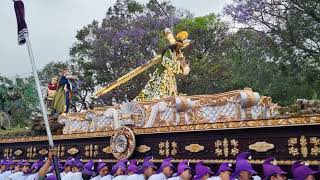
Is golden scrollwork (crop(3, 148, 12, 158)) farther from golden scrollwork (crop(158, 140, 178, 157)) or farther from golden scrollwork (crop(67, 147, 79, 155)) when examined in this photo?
golden scrollwork (crop(158, 140, 178, 157))

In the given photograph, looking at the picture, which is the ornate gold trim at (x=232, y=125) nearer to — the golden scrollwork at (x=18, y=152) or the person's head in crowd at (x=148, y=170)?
the person's head in crowd at (x=148, y=170)

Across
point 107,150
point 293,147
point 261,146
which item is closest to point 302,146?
point 293,147

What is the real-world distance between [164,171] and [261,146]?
162 cm

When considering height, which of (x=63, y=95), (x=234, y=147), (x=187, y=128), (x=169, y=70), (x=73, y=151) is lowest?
(x=73, y=151)

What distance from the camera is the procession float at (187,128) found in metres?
6.88

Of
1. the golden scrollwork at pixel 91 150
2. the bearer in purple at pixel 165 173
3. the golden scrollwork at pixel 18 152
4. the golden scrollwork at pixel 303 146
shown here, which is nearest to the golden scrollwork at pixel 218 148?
the bearer in purple at pixel 165 173

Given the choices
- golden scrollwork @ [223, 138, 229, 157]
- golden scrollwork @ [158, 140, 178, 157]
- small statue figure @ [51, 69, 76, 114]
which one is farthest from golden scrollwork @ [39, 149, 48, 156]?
golden scrollwork @ [223, 138, 229, 157]

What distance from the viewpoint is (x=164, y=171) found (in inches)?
303

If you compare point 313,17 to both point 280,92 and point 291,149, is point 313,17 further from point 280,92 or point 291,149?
point 291,149

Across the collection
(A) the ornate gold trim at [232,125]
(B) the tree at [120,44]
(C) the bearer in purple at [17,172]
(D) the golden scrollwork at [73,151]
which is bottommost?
(C) the bearer in purple at [17,172]

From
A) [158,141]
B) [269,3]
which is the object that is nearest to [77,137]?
[158,141]

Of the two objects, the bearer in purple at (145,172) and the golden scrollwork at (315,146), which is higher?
the golden scrollwork at (315,146)

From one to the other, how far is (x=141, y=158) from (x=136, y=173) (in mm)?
1485

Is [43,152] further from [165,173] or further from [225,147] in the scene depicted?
[225,147]
